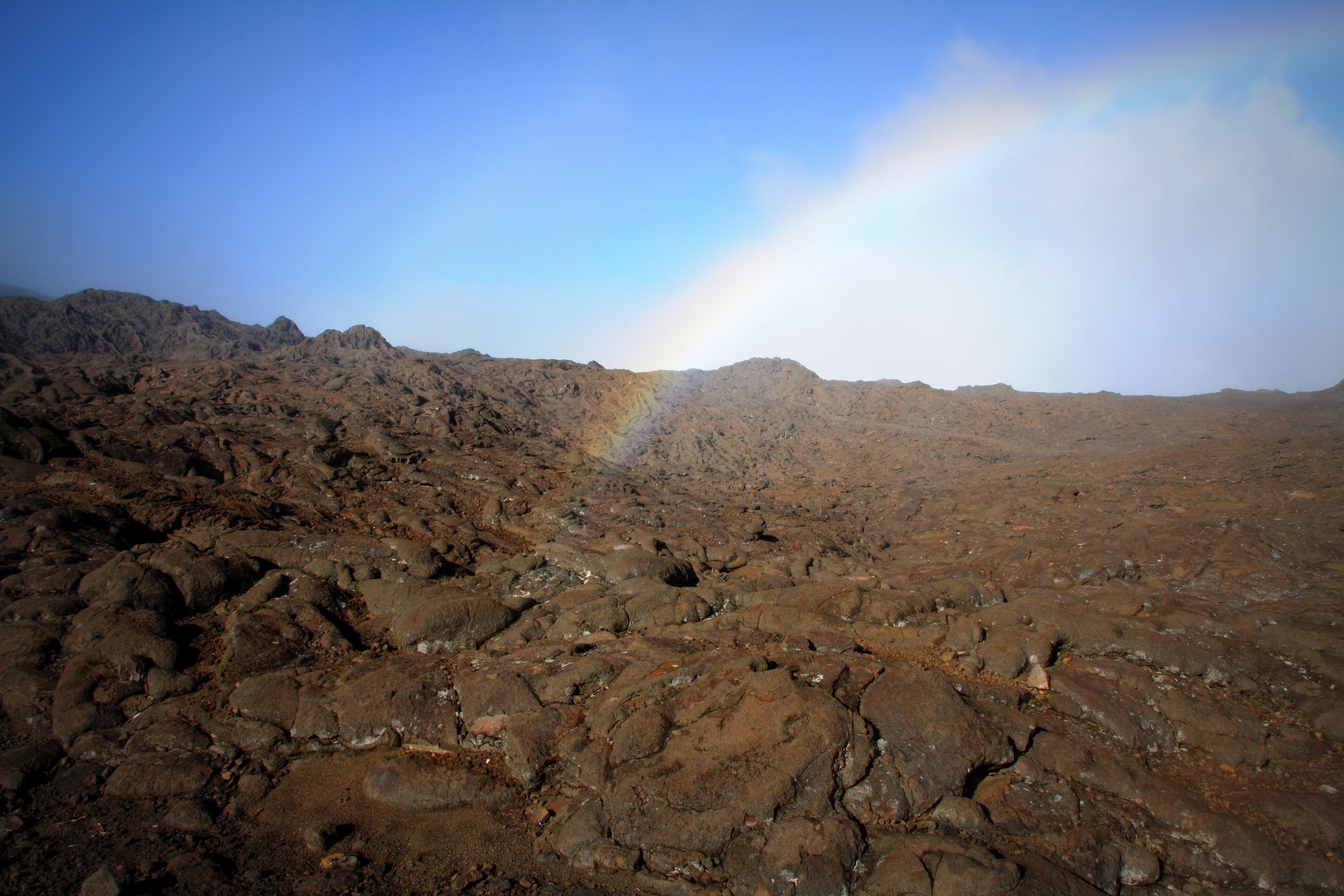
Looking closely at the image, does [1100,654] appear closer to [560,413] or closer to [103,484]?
[103,484]

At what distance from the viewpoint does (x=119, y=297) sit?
109 ft

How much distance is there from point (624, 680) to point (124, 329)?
128ft

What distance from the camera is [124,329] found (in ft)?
104

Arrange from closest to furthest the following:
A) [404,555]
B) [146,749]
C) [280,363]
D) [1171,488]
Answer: [146,749] → [404,555] → [1171,488] → [280,363]

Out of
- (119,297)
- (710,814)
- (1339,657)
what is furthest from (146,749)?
(119,297)

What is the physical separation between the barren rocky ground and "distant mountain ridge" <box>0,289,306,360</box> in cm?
1816

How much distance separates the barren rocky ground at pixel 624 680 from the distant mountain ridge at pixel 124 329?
59.6ft

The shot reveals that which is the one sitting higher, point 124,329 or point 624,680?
point 124,329

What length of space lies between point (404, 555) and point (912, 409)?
29601 mm

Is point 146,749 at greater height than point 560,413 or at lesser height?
lesser

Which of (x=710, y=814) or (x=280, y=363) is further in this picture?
(x=280, y=363)

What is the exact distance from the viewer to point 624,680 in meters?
7.18

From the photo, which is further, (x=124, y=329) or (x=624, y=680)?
(x=124, y=329)

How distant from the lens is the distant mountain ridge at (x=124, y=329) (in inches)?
1142
